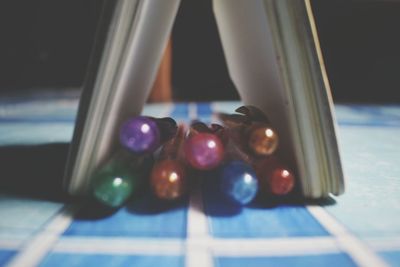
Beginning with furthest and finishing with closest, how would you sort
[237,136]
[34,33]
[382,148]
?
[34,33] → [382,148] → [237,136]

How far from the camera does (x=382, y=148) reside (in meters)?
1.01

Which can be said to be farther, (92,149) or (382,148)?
(382,148)

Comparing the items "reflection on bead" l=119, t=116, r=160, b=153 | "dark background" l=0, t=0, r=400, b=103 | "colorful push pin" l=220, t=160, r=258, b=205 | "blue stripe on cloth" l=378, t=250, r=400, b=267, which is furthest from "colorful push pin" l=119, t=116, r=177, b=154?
"dark background" l=0, t=0, r=400, b=103

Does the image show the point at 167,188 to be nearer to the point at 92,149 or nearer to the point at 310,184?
the point at 92,149

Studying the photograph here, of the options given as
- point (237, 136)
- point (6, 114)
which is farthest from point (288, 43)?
point (6, 114)

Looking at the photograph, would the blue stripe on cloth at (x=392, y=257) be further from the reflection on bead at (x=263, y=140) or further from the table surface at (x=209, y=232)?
the reflection on bead at (x=263, y=140)

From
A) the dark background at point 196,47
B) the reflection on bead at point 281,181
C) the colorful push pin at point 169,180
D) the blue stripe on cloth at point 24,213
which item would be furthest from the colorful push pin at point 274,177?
the dark background at point 196,47

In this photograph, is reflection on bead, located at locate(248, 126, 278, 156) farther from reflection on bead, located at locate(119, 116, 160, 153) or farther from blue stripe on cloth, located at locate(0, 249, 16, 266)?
blue stripe on cloth, located at locate(0, 249, 16, 266)

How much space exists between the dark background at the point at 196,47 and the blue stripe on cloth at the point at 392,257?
1.79 m

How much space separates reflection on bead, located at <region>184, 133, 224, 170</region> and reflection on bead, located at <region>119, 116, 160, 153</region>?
0.06 metres

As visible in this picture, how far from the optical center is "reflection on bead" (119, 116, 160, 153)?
587 mm

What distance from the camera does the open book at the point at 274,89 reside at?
1.77ft

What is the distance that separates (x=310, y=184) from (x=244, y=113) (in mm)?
214

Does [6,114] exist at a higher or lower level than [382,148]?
higher
